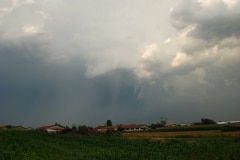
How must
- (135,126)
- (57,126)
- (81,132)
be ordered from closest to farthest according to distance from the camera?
1. (81,132)
2. (57,126)
3. (135,126)

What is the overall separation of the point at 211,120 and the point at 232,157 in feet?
371

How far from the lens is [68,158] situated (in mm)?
32500

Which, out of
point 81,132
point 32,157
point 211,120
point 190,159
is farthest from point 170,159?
point 211,120

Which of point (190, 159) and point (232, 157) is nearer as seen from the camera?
point (232, 157)

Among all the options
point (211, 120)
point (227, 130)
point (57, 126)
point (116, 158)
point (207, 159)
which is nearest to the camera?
point (207, 159)

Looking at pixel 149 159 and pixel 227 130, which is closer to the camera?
pixel 149 159

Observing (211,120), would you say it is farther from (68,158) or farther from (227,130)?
(68,158)

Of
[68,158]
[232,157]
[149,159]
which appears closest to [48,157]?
[68,158]

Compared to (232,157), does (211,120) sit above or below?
above

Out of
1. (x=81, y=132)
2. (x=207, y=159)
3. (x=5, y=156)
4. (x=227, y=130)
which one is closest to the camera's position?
(x=5, y=156)

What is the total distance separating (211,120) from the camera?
447 ft

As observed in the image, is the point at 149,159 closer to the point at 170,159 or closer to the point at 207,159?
the point at 170,159

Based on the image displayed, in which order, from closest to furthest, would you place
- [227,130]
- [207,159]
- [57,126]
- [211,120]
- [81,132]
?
1. [207,159]
2. [227,130]
3. [81,132]
4. [211,120]
5. [57,126]

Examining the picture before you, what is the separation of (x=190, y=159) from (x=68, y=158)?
10674 millimetres
